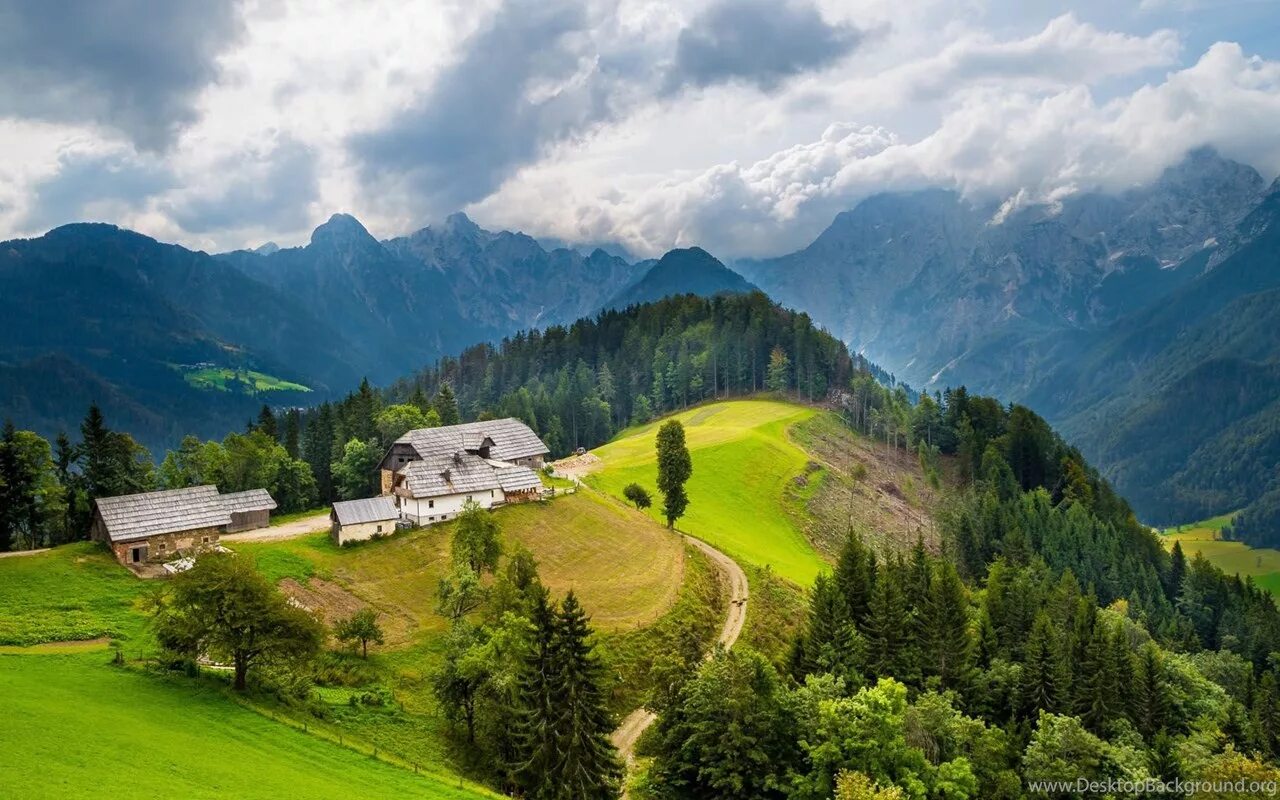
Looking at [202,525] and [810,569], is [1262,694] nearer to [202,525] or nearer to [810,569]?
[810,569]

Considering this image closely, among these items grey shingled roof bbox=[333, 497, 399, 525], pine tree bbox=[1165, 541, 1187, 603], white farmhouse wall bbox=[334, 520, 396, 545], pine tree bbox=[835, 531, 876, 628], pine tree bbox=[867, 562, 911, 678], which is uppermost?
grey shingled roof bbox=[333, 497, 399, 525]

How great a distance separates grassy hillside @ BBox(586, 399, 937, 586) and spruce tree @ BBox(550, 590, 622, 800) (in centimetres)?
4565

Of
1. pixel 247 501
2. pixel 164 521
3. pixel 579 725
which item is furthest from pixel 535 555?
pixel 579 725

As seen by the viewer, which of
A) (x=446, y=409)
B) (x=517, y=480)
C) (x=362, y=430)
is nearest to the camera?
(x=517, y=480)

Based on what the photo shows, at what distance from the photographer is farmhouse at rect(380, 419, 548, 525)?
79812 mm

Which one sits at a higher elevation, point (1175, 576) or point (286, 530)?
point (286, 530)

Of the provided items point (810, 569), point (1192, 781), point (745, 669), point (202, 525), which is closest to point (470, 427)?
point (202, 525)

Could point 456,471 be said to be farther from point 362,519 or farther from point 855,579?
point 855,579

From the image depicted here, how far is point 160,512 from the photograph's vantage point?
228 ft

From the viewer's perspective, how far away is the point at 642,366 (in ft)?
651

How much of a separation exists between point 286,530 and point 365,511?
920 centimetres

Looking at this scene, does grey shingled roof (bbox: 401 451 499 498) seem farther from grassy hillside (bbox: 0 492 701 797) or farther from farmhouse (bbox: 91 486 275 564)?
farmhouse (bbox: 91 486 275 564)

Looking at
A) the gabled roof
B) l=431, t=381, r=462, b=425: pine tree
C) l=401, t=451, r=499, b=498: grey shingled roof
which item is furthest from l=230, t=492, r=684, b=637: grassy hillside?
l=431, t=381, r=462, b=425: pine tree

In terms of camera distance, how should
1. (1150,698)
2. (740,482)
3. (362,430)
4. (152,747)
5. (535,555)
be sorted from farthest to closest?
1. (740,482)
2. (362,430)
3. (535,555)
4. (1150,698)
5. (152,747)
